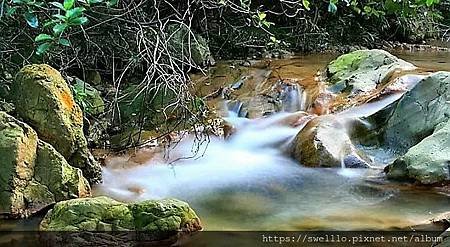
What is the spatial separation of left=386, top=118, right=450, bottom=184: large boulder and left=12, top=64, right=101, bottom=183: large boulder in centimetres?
260

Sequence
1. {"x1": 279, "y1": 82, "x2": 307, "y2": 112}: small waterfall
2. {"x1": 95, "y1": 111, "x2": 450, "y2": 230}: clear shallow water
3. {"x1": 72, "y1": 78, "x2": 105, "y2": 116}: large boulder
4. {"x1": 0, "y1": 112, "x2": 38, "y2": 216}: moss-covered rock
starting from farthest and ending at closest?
1. {"x1": 279, "y1": 82, "x2": 307, "y2": 112}: small waterfall
2. {"x1": 72, "y1": 78, "x2": 105, "y2": 116}: large boulder
3. {"x1": 95, "y1": 111, "x2": 450, "y2": 230}: clear shallow water
4. {"x1": 0, "y1": 112, "x2": 38, "y2": 216}: moss-covered rock

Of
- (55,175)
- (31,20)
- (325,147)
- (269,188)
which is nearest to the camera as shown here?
(31,20)

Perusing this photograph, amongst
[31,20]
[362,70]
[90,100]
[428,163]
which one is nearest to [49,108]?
[31,20]

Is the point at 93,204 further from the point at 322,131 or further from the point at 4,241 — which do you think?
the point at 322,131

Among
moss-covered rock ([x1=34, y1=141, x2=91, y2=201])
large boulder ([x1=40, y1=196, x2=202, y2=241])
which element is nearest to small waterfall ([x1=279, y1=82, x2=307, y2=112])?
moss-covered rock ([x1=34, y1=141, x2=91, y2=201])

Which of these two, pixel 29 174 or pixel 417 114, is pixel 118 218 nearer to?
pixel 29 174

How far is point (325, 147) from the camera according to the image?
16.4 ft

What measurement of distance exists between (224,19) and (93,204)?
552cm

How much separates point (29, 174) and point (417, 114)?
139 inches

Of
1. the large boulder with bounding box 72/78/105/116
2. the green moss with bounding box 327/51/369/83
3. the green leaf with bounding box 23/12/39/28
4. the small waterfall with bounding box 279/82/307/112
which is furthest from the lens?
the green moss with bounding box 327/51/369/83

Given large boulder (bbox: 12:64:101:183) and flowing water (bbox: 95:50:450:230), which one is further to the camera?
large boulder (bbox: 12:64:101:183)

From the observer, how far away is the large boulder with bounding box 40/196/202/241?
131 inches

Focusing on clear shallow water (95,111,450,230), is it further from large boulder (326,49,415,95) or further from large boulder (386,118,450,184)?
large boulder (326,49,415,95)

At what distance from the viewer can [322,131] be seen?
5.13m
